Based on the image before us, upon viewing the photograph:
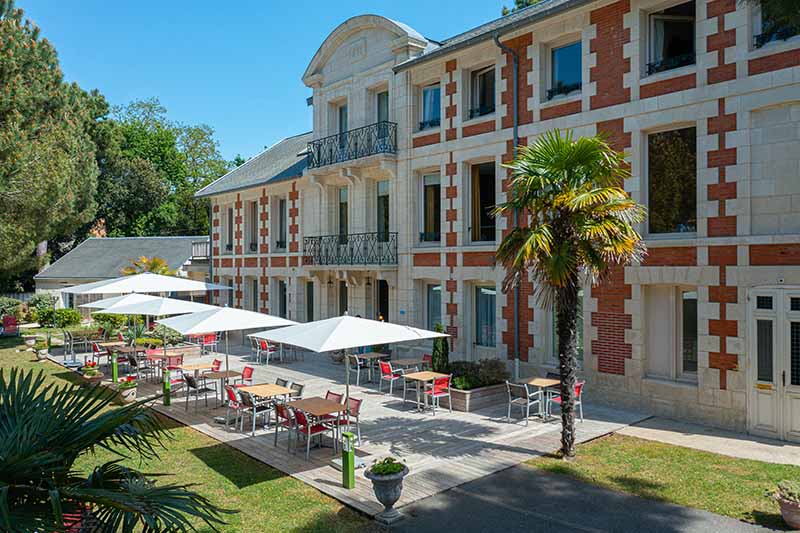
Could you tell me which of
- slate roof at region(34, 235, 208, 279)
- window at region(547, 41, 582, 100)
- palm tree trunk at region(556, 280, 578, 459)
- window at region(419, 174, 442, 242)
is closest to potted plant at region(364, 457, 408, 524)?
palm tree trunk at region(556, 280, 578, 459)

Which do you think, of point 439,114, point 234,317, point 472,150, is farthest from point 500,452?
point 439,114

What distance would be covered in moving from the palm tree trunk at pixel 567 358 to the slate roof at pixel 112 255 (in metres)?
28.2

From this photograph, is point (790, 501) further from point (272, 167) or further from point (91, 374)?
point (272, 167)

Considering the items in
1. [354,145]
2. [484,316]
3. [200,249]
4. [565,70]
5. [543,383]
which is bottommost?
[543,383]

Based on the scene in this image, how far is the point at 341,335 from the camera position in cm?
895

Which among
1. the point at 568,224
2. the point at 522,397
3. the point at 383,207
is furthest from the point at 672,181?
the point at 383,207

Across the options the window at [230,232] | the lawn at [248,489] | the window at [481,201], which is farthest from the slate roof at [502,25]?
the window at [230,232]

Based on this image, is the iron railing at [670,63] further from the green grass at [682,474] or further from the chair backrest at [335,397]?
the chair backrest at [335,397]

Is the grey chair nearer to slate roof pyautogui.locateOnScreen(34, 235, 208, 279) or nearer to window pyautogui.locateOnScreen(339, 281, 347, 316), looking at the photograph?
window pyautogui.locateOnScreen(339, 281, 347, 316)

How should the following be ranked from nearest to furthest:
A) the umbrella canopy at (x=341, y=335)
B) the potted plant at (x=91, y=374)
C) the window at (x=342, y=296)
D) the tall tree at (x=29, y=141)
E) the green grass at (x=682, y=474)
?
1. the green grass at (x=682, y=474)
2. the umbrella canopy at (x=341, y=335)
3. the potted plant at (x=91, y=374)
4. the tall tree at (x=29, y=141)
5. the window at (x=342, y=296)

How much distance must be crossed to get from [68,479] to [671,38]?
13055 millimetres

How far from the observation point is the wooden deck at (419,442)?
841cm

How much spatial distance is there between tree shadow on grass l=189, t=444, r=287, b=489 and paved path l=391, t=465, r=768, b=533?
2.54 meters

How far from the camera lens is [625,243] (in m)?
8.80
